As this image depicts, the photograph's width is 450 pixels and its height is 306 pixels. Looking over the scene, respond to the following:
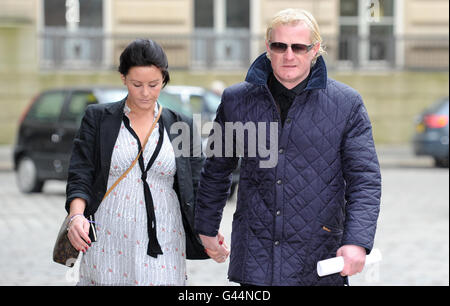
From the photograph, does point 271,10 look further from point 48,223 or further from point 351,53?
point 48,223

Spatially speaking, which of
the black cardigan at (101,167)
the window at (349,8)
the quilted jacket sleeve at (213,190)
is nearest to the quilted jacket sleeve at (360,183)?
the quilted jacket sleeve at (213,190)

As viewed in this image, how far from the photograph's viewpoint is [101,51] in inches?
957

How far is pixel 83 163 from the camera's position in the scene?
438cm

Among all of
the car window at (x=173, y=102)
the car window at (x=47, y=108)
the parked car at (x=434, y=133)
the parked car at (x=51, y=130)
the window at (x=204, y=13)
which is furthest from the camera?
the window at (x=204, y=13)

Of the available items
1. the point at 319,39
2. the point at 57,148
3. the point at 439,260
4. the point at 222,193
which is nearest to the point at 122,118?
the point at 222,193

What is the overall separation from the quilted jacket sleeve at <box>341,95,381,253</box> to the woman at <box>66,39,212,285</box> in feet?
2.97

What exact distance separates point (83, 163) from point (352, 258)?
135cm

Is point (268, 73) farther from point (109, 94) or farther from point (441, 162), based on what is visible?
point (441, 162)

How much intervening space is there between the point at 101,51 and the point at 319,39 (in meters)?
20.8

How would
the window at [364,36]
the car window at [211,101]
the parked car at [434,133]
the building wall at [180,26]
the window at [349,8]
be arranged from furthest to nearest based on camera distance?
the window at [349,8]
the window at [364,36]
the building wall at [180,26]
the parked car at [434,133]
the car window at [211,101]

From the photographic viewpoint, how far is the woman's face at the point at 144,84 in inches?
169

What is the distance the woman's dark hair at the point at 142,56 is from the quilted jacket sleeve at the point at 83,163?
0.96ft

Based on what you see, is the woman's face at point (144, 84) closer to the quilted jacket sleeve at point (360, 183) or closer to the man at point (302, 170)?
the man at point (302, 170)

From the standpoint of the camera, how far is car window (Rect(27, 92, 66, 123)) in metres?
14.5
